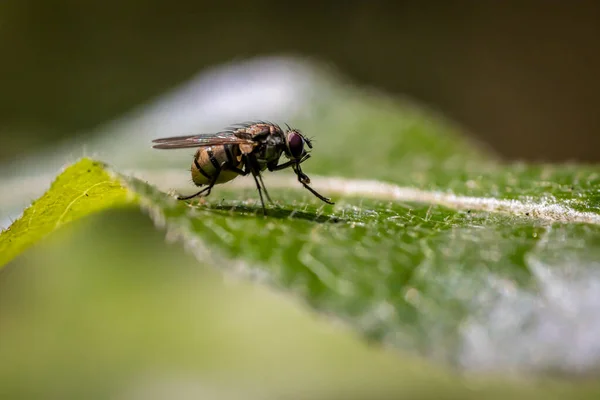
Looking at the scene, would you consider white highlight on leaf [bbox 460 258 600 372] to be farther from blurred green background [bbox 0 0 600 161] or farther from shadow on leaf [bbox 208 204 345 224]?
blurred green background [bbox 0 0 600 161]

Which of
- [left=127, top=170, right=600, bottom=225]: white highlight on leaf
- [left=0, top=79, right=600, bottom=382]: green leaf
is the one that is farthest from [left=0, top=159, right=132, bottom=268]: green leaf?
[left=127, top=170, right=600, bottom=225]: white highlight on leaf

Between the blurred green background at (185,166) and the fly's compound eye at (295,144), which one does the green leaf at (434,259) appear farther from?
the fly's compound eye at (295,144)

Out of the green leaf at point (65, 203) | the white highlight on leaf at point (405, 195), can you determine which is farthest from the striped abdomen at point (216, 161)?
the green leaf at point (65, 203)

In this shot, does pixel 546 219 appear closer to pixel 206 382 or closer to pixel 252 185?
pixel 252 185

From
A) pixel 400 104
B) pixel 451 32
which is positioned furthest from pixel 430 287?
pixel 451 32

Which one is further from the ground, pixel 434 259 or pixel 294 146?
pixel 294 146

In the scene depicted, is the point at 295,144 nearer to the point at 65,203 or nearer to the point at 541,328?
the point at 65,203

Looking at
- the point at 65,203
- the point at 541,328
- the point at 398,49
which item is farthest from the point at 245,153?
the point at 398,49
